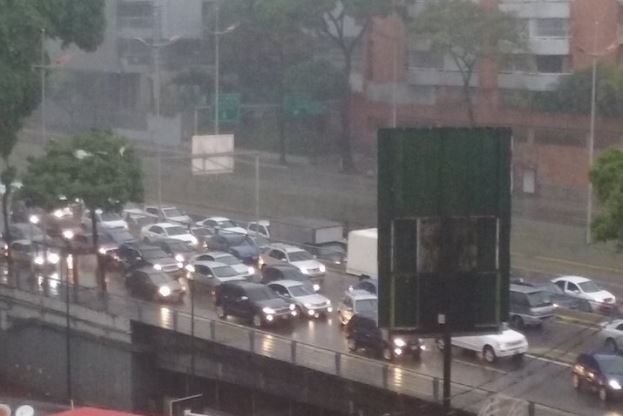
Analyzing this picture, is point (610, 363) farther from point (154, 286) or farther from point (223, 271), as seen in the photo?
point (223, 271)

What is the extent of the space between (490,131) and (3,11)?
50.1 ft

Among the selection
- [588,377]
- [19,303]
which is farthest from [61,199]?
[588,377]

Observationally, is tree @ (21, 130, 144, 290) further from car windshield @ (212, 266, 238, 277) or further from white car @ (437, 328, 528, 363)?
white car @ (437, 328, 528, 363)

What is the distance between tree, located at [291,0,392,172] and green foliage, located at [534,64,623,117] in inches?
250

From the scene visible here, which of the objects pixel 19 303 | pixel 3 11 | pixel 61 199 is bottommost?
pixel 19 303

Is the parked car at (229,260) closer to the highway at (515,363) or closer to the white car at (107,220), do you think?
the highway at (515,363)

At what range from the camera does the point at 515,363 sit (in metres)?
19.7

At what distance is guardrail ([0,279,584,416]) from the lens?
17328 mm

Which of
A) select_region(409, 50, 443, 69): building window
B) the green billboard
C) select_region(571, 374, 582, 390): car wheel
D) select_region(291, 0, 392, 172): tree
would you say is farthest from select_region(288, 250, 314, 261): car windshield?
select_region(291, 0, 392, 172): tree

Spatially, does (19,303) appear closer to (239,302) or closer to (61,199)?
Answer: (61,199)

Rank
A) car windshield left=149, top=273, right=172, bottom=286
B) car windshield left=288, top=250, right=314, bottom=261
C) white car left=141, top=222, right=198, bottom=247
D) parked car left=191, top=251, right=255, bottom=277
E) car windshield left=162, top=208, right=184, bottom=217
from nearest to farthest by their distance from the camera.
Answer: car windshield left=149, top=273, right=172, bottom=286 → parked car left=191, top=251, right=255, bottom=277 → car windshield left=288, top=250, right=314, bottom=261 → white car left=141, top=222, right=198, bottom=247 → car windshield left=162, top=208, right=184, bottom=217

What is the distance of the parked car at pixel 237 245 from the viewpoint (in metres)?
29.0

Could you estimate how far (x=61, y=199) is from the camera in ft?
86.6

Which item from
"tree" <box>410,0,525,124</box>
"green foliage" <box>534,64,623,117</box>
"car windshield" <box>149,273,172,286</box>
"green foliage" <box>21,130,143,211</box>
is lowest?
"car windshield" <box>149,273,172,286</box>
